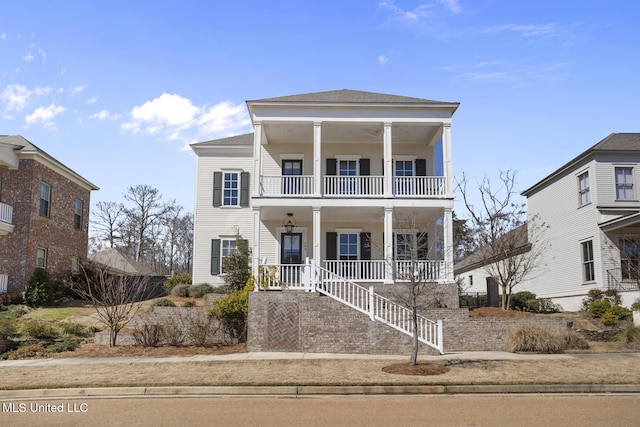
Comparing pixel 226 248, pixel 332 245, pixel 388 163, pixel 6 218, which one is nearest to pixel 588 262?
pixel 388 163

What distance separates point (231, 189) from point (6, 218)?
9.45 meters

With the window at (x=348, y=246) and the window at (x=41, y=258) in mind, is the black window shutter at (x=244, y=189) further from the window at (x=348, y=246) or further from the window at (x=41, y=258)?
the window at (x=41, y=258)

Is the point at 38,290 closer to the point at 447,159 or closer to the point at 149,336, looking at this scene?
the point at 149,336

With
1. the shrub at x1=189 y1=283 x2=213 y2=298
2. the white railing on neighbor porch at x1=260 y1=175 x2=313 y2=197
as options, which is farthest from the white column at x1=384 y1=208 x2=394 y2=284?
the shrub at x1=189 y1=283 x2=213 y2=298

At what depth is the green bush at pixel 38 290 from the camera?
940 inches

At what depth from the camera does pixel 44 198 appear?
1043 inches

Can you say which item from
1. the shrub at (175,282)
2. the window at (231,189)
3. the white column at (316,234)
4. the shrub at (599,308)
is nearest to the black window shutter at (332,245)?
the white column at (316,234)

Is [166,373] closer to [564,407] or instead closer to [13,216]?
[564,407]

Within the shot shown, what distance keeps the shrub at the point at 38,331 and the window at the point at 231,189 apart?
29.1 feet

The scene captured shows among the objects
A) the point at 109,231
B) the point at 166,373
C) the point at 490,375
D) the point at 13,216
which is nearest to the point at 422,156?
the point at 490,375

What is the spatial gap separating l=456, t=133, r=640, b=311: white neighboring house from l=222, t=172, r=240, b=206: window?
1468 cm

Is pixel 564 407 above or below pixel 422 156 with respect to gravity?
below

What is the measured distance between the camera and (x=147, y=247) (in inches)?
2368

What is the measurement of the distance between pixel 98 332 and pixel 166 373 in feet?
24.0
